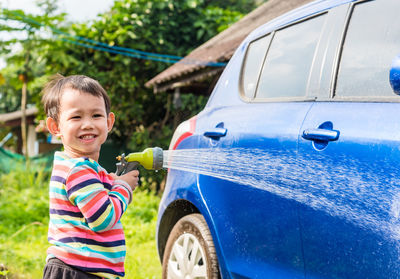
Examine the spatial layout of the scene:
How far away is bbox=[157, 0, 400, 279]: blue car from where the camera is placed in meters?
1.90

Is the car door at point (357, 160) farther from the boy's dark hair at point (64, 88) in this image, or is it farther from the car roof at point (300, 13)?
the boy's dark hair at point (64, 88)

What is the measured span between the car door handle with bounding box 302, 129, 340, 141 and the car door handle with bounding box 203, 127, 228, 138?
72 centimetres

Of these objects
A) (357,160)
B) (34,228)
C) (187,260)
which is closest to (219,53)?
(34,228)

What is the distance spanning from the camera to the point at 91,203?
1868 millimetres

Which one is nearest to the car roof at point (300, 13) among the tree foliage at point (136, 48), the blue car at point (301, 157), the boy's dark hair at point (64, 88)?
the blue car at point (301, 157)

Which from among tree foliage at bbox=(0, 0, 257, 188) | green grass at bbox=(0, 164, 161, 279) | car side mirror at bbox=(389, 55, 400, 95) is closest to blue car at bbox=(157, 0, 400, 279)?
car side mirror at bbox=(389, 55, 400, 95)

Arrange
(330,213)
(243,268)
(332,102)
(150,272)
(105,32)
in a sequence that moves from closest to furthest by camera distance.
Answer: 1. (330,213)
2. (332,102)
3. (243,268)
4. (150,272)
5. (105,32)

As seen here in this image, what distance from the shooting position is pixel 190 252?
3.12 m

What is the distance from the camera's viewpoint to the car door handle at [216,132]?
290 cm

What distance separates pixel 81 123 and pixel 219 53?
6389 mm

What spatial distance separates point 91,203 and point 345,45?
1374 millimetres

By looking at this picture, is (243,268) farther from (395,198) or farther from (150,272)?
(150,272)

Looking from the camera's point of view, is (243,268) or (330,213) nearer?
(330,213)

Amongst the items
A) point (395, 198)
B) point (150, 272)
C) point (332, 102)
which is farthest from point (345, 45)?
point (150, 272)
